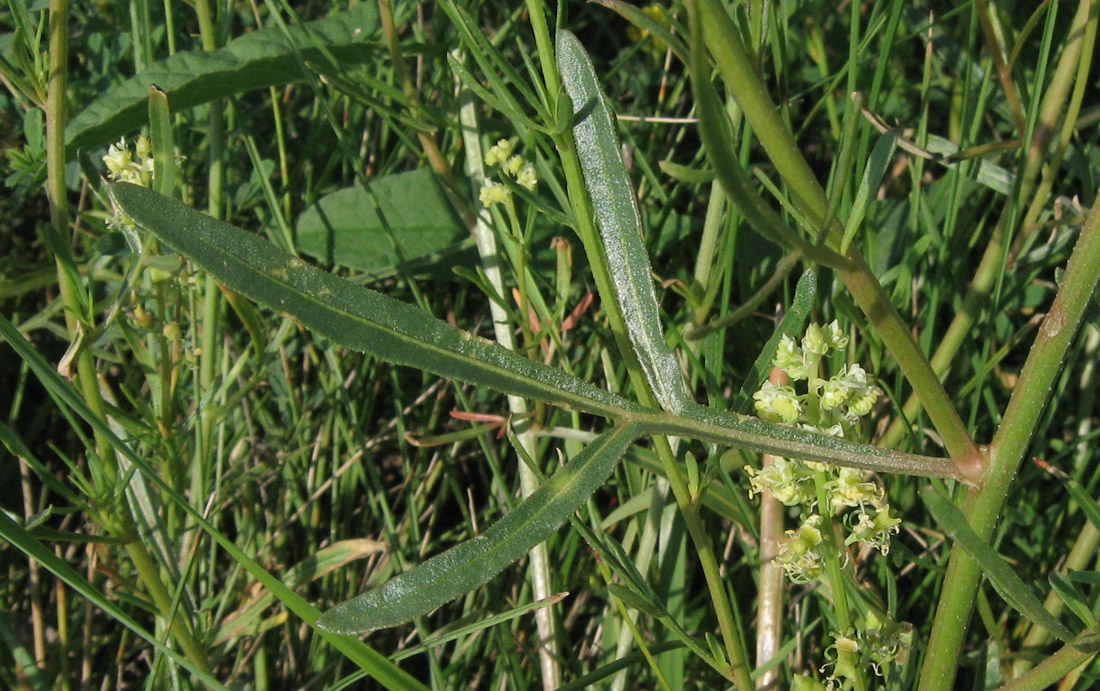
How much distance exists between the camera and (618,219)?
3.01 feet

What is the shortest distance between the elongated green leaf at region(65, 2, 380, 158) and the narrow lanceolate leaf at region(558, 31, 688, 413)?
1.83ft

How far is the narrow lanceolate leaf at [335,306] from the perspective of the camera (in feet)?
2.48

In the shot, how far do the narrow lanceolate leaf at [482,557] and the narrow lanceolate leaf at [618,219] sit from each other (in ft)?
0.27

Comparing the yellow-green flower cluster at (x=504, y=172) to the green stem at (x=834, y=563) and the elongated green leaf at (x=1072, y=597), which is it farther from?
the elongated green leaf at (x=1072, y=597)

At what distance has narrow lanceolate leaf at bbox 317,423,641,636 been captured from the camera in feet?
2.48

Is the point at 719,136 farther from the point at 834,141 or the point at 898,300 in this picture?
the point at 834,141

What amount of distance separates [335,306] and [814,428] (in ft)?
1.45

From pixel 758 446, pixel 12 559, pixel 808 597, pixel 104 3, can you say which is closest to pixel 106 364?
pixel 12 559

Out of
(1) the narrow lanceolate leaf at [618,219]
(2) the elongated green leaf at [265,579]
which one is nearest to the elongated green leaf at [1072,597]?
(1) the narrow lanceolate leaf at [618,219]

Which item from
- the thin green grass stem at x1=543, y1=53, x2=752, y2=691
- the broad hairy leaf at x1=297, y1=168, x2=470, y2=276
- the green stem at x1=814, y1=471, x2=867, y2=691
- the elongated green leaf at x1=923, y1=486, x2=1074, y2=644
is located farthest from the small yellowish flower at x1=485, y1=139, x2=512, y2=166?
the elongated green leaf at x1=923, y1=486, x2=1074, y2=644

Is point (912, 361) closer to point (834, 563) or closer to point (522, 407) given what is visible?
point (834, 563)

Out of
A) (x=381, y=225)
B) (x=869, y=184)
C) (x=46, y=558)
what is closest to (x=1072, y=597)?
(x=869, y=184)

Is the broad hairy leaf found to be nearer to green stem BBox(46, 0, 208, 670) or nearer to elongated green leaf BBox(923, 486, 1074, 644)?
green stem BBox(46, 0, 208, 670)

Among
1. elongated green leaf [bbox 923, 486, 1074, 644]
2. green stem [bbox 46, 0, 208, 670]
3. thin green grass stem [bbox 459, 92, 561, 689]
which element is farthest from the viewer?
thin green grass stem [bbox 459, 92, 561, 689]
